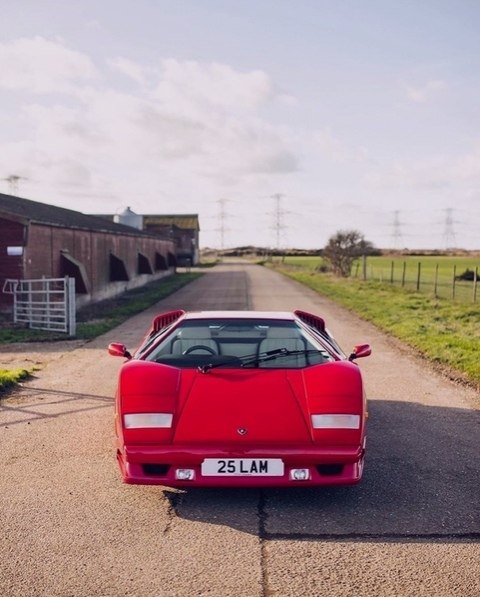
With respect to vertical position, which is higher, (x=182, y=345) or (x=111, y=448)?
(x=182, y=345)

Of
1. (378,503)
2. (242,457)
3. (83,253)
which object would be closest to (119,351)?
(242,457)

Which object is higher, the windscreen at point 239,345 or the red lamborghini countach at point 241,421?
the windscreen at point 239,345

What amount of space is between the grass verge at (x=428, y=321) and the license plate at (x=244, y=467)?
5781mm

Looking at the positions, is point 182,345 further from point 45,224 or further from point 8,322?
point 45,224

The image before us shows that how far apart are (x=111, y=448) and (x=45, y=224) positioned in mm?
15832

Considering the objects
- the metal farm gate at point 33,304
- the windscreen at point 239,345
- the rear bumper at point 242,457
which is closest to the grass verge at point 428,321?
the windscreen at point 239,345

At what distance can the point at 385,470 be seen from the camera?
18.4 ft

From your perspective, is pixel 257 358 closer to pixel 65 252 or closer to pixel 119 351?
pixel 119 351

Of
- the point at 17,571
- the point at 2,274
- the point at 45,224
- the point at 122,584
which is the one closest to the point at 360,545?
the point at 122,584

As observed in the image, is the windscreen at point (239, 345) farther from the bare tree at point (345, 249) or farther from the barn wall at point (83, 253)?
the bare tree at point (345, 249)

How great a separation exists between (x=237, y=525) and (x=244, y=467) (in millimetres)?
377

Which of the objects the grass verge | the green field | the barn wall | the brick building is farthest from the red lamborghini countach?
the green field

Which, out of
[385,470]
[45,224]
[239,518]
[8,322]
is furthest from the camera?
[45,224]

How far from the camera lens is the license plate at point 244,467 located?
4527 millimetres
